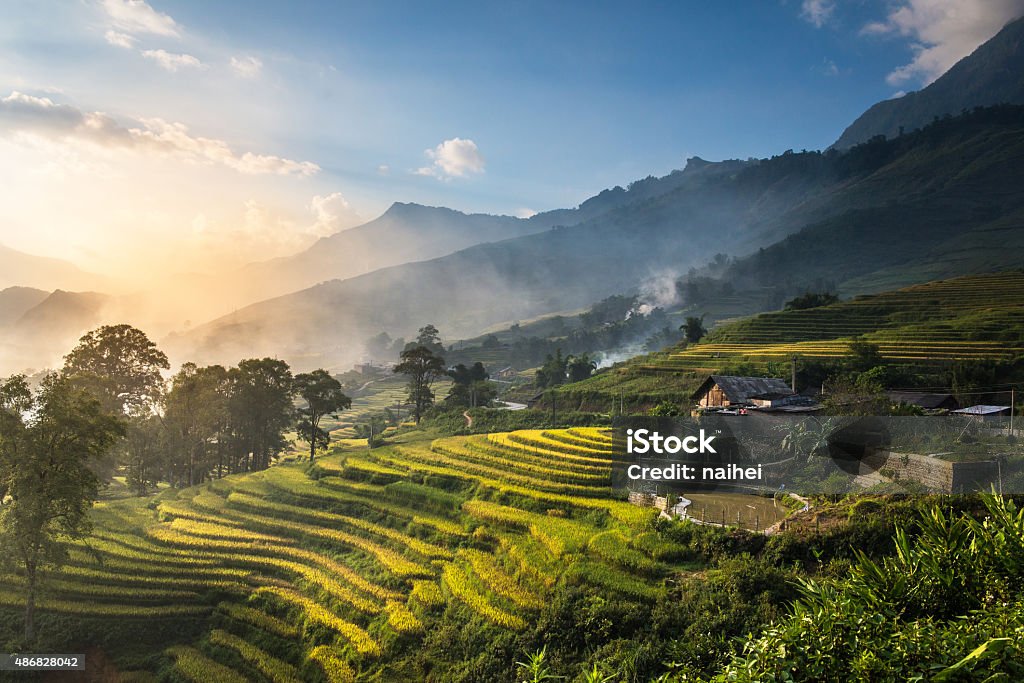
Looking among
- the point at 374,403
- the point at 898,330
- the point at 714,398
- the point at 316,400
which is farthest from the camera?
the point at 374,403

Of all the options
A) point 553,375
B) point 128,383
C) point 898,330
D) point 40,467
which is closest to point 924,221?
point 898,330

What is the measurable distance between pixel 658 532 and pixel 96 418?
63.7 ft

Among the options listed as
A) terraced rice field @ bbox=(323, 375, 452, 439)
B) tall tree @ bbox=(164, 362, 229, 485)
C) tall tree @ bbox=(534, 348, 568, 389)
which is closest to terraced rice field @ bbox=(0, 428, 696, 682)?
tall tree @ bbox=(164, 362, 229, 485)

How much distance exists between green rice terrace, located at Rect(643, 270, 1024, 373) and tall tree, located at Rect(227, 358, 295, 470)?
3291 centimetres

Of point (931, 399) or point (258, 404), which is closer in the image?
point (931, 399)

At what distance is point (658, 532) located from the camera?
62.4ft

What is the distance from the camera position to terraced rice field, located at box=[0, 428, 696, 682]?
1780cm

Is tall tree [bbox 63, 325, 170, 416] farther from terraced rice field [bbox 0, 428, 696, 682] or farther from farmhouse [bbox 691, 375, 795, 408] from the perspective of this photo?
farmhouse [bbox 691, 375, 795, 408]

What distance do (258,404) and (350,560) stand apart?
21890mm

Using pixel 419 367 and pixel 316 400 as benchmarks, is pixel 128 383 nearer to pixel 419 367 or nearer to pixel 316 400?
pixel 316 400

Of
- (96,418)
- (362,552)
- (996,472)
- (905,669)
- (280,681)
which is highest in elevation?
(96,418)

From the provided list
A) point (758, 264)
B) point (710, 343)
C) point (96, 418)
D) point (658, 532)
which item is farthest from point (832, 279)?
point (96, 418)

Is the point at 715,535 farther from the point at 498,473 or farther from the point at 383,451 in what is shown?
the point at 383,451

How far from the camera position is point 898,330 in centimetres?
5222
